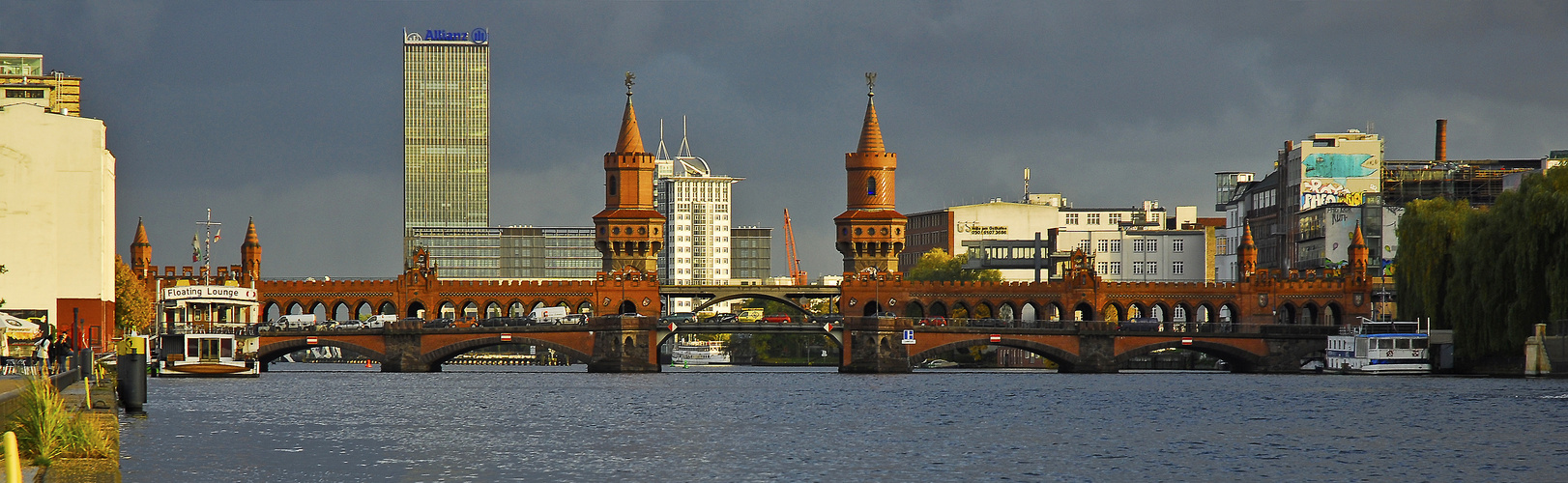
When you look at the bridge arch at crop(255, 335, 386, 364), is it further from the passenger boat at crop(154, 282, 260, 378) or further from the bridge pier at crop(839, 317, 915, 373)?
the bridge pier at crop(839, 317, 915, 373)

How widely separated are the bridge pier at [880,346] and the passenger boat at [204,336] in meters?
39.9

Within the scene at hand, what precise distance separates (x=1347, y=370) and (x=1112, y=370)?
54.7ft

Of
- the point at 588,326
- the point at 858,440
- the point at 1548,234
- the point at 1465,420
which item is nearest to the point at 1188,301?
the point at 588,326

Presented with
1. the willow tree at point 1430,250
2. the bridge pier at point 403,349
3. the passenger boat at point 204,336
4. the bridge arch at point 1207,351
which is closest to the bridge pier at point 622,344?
the bridge pier at point 403,349

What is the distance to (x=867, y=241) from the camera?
543ft

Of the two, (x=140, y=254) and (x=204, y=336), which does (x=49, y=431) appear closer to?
(x=204, y=336)

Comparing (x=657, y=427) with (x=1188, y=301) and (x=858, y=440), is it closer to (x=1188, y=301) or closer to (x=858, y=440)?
(x=858, y=440)

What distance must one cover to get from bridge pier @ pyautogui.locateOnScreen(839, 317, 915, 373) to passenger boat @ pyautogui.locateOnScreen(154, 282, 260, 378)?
39866 mm

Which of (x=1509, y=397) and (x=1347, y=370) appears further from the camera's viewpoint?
(x=1347, y=370)

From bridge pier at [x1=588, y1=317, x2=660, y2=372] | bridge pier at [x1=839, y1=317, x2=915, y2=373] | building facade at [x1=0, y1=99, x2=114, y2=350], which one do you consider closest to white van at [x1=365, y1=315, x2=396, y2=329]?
bridge pier at [x1=588, y1=317, x2=660, y2=372]

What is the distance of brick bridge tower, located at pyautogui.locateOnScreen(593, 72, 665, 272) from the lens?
6585 inches

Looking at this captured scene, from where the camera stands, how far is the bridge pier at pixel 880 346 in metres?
137

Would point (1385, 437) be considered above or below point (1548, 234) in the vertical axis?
below

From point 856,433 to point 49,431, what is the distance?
114 feet
